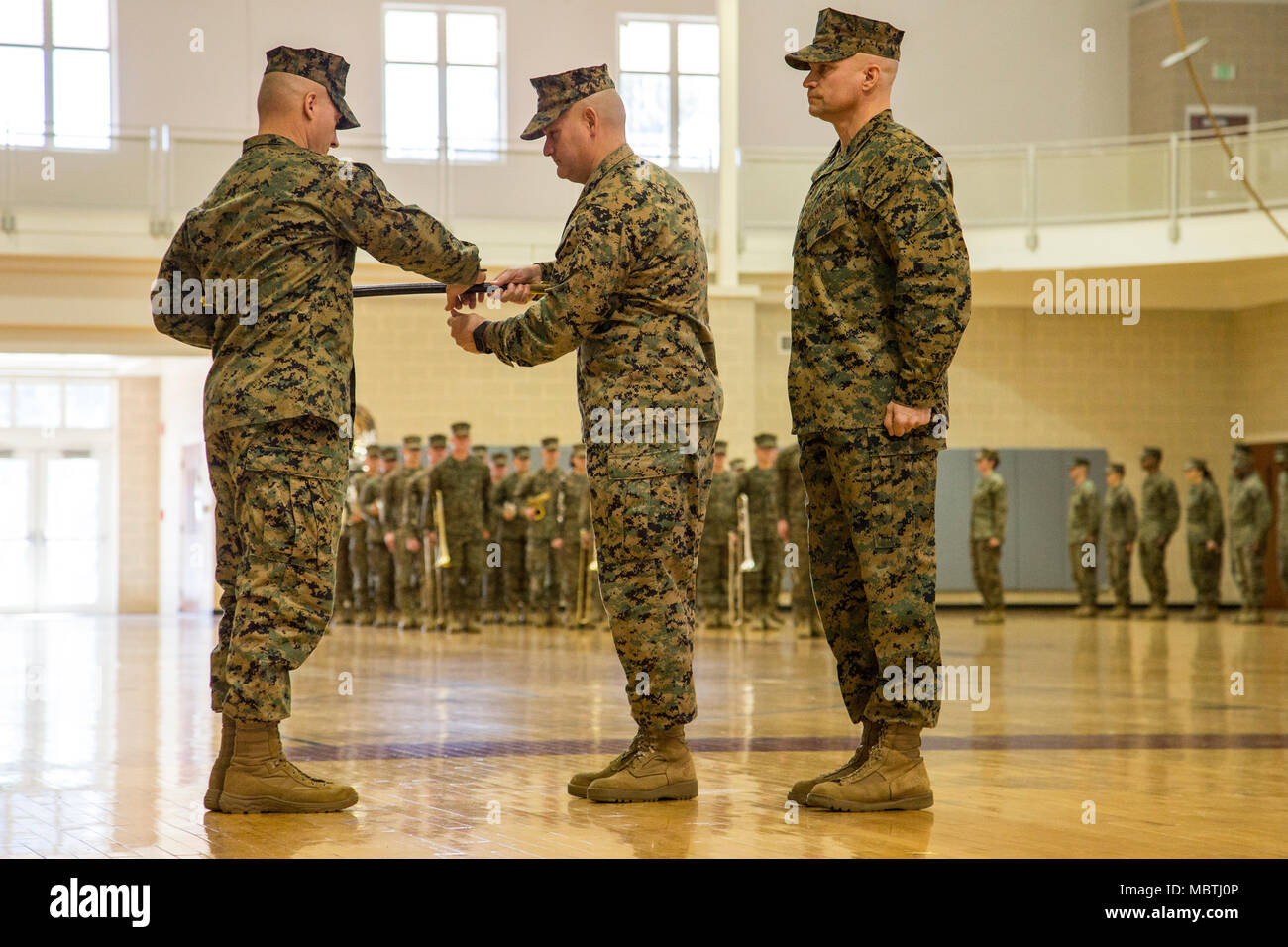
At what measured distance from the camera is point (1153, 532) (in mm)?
17984

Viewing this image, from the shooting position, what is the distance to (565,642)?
12766 millimetres

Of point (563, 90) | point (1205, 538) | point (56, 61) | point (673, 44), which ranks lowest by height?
point (1205, 538)

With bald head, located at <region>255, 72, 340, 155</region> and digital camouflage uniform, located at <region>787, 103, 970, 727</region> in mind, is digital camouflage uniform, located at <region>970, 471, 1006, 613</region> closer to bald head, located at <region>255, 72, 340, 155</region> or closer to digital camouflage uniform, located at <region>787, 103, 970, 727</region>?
digital camouflage uniform, located at <region>787, 103, 970, 727</region>

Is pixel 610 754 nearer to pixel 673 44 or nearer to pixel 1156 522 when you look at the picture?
pixel 1156 522

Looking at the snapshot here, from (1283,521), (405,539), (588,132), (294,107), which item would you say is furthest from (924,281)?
(1283,521)

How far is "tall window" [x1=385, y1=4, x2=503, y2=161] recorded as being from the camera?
1841cm

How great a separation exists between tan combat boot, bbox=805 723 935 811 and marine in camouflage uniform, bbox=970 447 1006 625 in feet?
44.5

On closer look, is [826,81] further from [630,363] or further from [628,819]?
[628,819]

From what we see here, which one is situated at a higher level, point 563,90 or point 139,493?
point 563,90

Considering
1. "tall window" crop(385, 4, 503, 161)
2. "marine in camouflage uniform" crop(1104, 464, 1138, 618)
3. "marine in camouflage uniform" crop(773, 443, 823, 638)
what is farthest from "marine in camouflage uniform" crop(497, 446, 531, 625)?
"marine in camouflage uniform" crop(1104, 464, 1138, 618)

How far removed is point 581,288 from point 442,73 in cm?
1533

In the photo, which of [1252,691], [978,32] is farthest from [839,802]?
[978,32]

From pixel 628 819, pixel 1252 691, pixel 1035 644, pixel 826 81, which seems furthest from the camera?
→ pixel 1035 644

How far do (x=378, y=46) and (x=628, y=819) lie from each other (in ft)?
52.9
